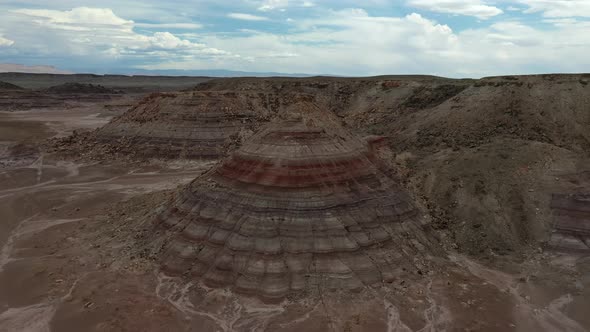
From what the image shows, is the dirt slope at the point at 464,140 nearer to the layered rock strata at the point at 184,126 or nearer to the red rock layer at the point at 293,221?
the layered rock strata at the point at 184,126

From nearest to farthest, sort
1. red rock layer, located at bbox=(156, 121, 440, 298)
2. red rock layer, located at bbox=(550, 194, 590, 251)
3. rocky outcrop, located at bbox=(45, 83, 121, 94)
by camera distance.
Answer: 1. red rock layer, located at bbox=(156, 121, 440, 298)
2. red rock layer, located at bbox=(550, 194, 590, 251)
3. rocky outcrop, located at bbox=(45, 83, 121, 94)

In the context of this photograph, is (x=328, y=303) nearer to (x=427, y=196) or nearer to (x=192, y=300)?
(x=192, y=300)

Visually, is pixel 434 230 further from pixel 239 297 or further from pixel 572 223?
pixel 239 297

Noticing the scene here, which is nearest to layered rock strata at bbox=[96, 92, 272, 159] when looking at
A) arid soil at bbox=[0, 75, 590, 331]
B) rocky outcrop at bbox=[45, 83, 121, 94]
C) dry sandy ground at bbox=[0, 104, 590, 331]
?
arid soil at bbox=[0, 75, 590, 331]

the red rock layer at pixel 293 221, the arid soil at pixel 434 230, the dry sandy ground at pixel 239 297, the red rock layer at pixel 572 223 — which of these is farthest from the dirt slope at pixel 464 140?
the red rock layer at pixel 293 221

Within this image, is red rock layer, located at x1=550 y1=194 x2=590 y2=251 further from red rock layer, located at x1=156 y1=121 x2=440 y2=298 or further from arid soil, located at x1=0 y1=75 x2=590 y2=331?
red rock layer, located at x1=156 y1=121 x2=440 y2=298

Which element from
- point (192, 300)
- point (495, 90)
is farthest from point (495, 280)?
point (495, 90)
